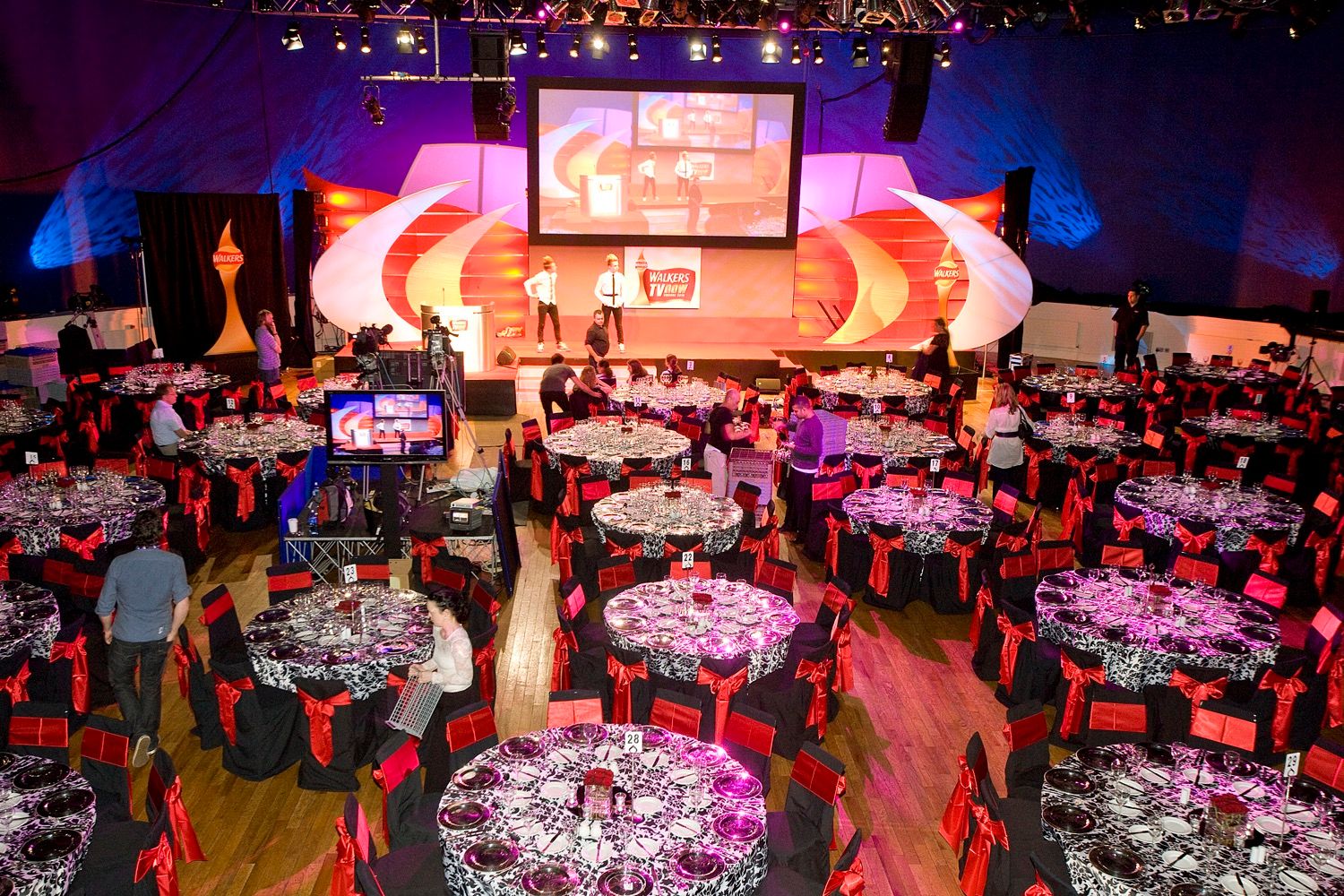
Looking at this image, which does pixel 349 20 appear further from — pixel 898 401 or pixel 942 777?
pixel 942 777

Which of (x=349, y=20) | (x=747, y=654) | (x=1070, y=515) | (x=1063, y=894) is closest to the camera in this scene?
(x=1063, y=894)

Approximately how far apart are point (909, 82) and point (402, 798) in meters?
11.5

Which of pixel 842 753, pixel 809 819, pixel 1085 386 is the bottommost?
pixel 842 753

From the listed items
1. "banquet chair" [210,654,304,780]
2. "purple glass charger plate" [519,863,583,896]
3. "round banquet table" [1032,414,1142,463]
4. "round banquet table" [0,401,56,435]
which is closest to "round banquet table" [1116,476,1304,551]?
"round banquet table" [1032,414,1142,463]

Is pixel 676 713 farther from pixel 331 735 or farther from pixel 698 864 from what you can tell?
pixel 331 735

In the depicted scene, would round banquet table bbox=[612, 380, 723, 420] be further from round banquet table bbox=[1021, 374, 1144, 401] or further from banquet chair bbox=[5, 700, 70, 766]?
banquet chair bbox=[5, 700, 70, 766]

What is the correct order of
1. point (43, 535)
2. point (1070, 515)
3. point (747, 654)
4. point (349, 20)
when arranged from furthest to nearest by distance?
point (349, 20) < point (1070, 515) < point (43, 535) < point (747, 654)

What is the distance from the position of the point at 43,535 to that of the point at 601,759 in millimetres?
5454

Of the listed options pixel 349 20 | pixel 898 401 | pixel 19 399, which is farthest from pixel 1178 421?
pixel 349 20

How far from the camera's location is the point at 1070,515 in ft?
31.4

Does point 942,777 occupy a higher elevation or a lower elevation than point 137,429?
lower

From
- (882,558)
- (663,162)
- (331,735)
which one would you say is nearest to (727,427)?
(882,558)

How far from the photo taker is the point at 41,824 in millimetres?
4180

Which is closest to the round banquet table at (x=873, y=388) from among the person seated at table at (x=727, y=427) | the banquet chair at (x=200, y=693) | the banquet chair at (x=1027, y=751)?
the person seated at table at (x=727, y=427)
